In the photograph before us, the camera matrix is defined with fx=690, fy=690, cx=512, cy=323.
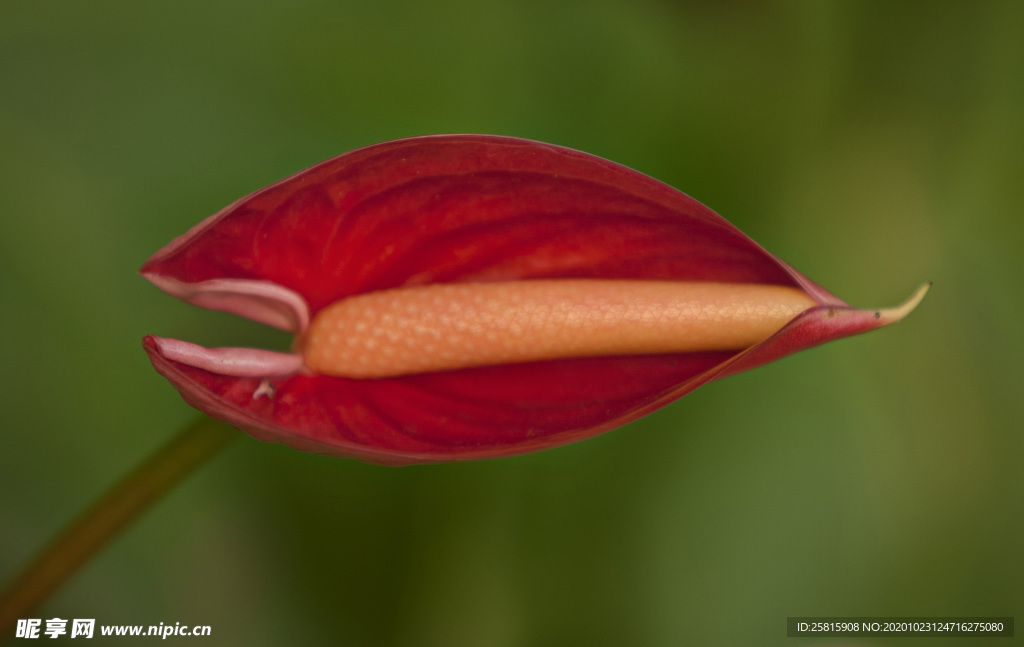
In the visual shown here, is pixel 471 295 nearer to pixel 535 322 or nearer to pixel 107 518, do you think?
pixel 535 322

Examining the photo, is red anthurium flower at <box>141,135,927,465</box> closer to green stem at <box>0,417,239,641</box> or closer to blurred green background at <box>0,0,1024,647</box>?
green stem at <box>0,417,239,641</box>

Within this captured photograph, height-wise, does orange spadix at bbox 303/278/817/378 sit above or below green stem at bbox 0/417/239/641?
above

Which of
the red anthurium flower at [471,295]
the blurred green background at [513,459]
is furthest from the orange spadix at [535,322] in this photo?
the blurred green background at [513,459]

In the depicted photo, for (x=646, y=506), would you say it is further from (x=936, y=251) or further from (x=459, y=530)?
(x=936, y=251)

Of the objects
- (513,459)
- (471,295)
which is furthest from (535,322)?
(513,459)

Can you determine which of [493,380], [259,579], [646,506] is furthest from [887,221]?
[259,579]

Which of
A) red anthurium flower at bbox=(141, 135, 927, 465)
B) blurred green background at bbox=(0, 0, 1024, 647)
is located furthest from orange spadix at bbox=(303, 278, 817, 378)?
blurred green background at bbox=(0, 0, 1024, 647)

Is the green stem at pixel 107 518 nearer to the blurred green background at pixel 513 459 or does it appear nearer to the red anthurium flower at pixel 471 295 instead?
the red anthurium flower at pixel 471 295
